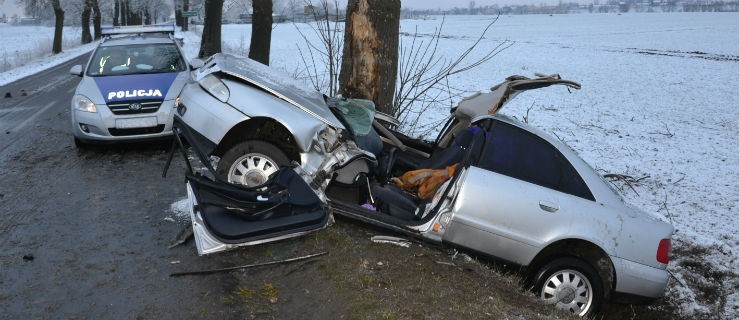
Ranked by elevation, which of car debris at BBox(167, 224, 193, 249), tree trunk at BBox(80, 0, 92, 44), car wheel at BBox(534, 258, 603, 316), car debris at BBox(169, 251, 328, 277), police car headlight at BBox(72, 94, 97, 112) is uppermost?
tree trunk at BBox(80, 0, 92, 44)

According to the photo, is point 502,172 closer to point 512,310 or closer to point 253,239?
point 512,310

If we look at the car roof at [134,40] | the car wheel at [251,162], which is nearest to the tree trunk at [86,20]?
the car roof at [134,40]

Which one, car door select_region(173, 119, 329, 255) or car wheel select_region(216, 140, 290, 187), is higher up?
car wheel select_region(216, 140, 290, 187)

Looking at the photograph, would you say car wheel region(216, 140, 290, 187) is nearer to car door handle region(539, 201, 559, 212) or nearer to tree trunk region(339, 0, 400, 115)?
car door handle region(539, 201, 559, 212)

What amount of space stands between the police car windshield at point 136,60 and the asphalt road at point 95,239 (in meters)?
1.23

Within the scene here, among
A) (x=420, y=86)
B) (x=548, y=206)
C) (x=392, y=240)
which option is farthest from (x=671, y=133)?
(x=392, y=240)

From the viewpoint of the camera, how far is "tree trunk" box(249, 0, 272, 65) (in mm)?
15328

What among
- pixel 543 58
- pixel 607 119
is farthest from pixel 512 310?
pixel 543 58

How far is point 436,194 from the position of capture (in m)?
5.49

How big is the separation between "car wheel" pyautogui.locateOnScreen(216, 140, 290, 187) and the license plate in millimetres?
3062

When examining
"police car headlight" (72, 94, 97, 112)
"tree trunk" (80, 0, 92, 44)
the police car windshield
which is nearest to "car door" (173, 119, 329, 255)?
"police car headlight" (72, 94, 97, 112)

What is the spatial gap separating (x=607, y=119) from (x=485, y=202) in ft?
40.6

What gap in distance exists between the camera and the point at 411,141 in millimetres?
7129

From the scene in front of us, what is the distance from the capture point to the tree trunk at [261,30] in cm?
1533
